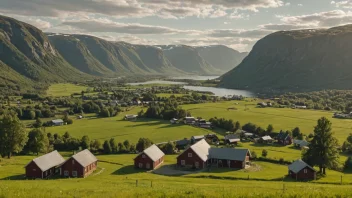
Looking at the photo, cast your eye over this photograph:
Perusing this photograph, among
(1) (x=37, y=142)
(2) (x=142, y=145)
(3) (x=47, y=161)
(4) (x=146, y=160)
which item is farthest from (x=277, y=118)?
(3) (x=47, y=161)

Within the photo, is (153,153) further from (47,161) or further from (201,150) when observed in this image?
(47,161)

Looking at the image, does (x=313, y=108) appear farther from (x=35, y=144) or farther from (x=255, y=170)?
(x=35, y=144)

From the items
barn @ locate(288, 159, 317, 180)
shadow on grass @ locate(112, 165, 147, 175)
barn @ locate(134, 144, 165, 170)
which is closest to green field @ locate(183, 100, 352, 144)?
barn @ locate(288, 159, 317, 180)

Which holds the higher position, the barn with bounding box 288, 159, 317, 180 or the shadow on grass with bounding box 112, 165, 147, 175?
the barn with bounding box 288, 159, 317, 180

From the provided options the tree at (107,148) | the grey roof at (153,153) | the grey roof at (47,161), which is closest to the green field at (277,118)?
the grey roof at (153,153)

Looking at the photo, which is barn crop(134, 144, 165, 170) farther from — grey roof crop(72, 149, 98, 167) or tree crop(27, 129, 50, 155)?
tree crop(27, 129, 50, 155)

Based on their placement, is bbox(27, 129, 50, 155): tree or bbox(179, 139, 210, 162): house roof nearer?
bbox(179, 139, 210, 162): house roof

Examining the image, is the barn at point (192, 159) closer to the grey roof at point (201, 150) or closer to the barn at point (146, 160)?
the grey roof at point (201, 150)

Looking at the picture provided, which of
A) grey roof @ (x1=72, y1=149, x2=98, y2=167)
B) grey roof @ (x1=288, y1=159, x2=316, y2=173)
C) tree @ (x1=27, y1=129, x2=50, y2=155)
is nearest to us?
grey roof @ (x1=288, y1=159, x2=316, y2=173)
